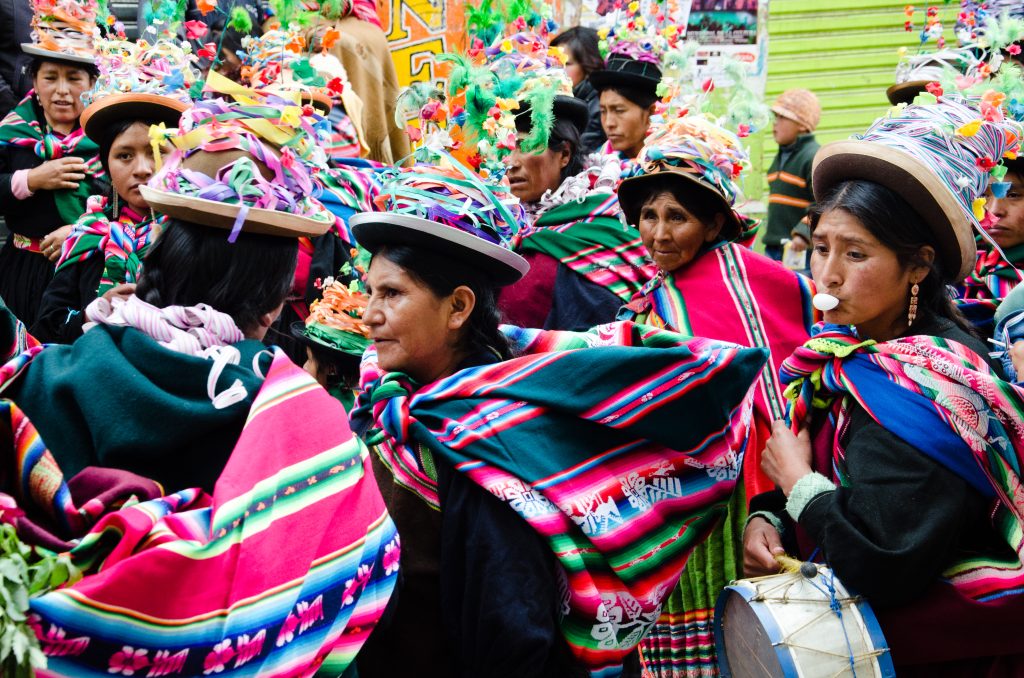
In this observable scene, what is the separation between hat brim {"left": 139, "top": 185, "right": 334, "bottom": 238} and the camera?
2.49 meters

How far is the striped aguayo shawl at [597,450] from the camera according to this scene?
8.18ft

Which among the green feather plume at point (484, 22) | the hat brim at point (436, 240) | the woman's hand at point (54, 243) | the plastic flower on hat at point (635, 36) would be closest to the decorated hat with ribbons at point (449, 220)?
the hat brim at point (436, 240)

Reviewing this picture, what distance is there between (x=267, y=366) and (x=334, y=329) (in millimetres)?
1607

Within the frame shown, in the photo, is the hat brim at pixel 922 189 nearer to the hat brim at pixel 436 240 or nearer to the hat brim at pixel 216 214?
the hat brim at pixel 436 240

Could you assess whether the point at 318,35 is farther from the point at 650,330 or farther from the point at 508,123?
the point at 650,330

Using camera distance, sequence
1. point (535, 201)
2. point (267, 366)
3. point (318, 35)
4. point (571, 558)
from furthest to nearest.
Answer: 1. point (318, 35)
2. point (535, 201)
3. point (571, 558)
4. point (267, 366)

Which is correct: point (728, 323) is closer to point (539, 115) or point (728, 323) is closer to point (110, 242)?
point (539, 115)

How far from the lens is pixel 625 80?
18.4 feet

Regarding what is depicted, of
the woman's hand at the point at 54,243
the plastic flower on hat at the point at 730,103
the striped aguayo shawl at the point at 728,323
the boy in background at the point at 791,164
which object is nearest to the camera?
the striped aguayo shawl at the point at 728,323

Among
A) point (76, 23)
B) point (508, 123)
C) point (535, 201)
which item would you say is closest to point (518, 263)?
point (508, 123)

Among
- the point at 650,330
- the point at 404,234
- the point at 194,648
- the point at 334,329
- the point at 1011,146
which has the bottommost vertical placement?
the point at 334,329

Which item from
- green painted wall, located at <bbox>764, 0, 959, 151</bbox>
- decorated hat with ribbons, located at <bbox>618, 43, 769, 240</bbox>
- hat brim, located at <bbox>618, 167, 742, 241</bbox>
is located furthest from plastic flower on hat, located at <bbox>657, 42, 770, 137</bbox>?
green painted wall, located at <bbox>764, 0, 959, 151</bbox>

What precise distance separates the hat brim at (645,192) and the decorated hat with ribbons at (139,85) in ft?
6.00

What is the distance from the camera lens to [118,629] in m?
1.82
